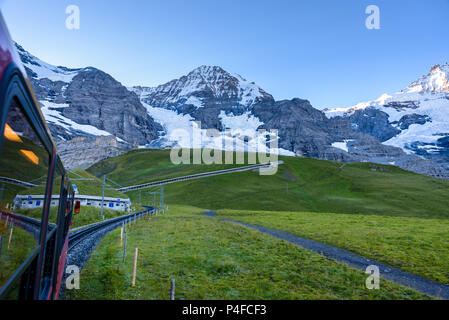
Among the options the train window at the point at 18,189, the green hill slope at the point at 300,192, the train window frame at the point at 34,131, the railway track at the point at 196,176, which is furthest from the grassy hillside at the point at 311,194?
the train window at the point at 18,189

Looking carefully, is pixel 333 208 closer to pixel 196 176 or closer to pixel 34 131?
pixel 196 176

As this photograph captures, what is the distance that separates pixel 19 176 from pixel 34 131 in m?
0.99

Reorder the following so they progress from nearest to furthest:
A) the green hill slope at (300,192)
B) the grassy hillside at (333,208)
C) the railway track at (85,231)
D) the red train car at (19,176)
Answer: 1. the red train car at (19,176)
2. the grassy hillside at (333,208)
3. the railway track at (85,231)
4. the green hill slope at (300,192)

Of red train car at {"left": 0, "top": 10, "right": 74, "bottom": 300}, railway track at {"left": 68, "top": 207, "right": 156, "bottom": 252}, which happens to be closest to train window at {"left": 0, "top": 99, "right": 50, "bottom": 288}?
red train car at {"left": 0, "top": 10, "right": 74, "bottom": 300}

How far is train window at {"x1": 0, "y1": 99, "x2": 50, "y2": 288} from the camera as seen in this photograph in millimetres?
3793

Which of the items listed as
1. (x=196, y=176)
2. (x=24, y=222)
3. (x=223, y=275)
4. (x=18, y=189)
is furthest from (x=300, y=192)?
(x=18, y=189)

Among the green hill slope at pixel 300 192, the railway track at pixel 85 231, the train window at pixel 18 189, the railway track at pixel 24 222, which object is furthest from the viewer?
the green hill slope at pixel 300 192

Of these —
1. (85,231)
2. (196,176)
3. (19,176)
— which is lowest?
(85,231)

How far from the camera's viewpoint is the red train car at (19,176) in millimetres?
3609

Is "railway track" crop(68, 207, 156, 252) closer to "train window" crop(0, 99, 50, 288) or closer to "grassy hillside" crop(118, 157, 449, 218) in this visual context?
"train window" crop(0, 99, 50, 288)

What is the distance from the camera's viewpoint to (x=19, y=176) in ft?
14.2

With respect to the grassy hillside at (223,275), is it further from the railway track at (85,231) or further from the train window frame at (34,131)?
the train window frame at (34,131)
